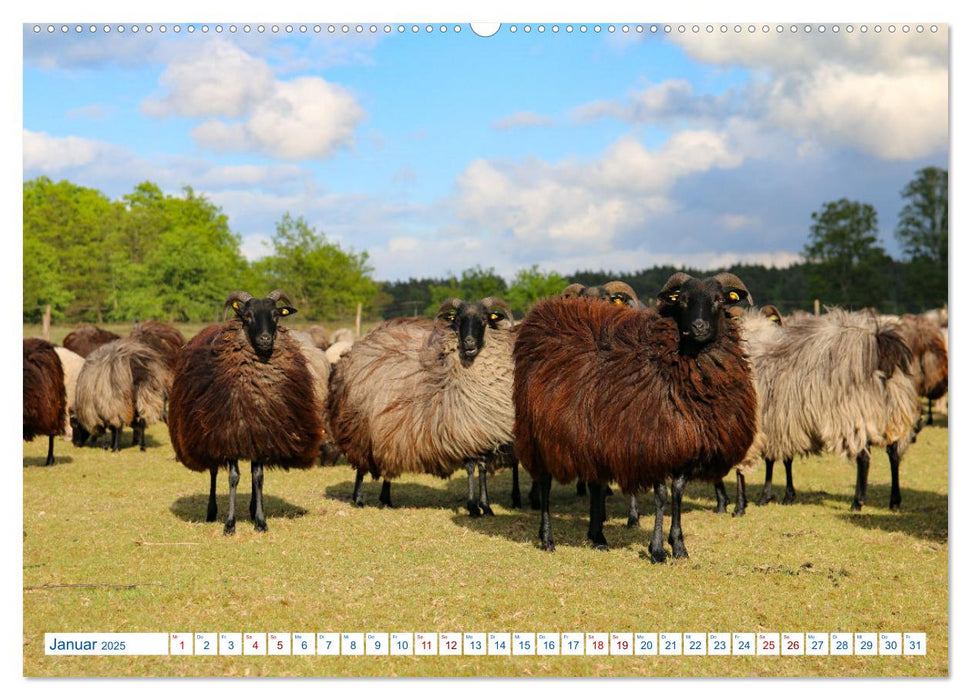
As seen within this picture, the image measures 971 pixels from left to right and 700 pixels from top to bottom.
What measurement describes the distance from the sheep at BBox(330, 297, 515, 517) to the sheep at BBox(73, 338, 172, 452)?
26.3ft

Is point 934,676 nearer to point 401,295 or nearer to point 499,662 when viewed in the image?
point 499,662

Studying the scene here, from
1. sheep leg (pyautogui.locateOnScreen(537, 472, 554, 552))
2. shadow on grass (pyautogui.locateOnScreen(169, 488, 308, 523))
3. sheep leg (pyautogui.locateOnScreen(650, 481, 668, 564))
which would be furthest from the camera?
shadow on grass (pyautogui.locateOnScreen(169, 488, 308, 523))

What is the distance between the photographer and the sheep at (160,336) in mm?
20234

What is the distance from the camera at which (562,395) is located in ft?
30.0

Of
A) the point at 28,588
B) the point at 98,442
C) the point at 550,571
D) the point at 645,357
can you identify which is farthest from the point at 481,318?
the point at 98,442

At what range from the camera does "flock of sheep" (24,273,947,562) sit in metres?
8.66

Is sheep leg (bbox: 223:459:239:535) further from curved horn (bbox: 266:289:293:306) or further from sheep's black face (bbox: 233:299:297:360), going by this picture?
curved horn (bbox: 266:289:293:306)

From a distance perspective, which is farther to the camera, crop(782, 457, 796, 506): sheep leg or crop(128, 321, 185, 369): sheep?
crop(128, 321, 185, 369): sheep

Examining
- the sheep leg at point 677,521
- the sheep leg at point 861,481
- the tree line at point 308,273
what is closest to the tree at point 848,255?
the tree line at point 308,273

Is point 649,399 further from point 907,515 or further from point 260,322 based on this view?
point 907,515

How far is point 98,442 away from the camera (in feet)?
69.0

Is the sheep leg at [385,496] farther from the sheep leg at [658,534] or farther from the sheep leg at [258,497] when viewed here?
the sheep leg at [658,534]

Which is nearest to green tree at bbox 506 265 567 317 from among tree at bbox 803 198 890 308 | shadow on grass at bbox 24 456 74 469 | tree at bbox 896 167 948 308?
tree at bbox 803 198 890 308

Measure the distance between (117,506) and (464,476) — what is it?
612 centimetres
